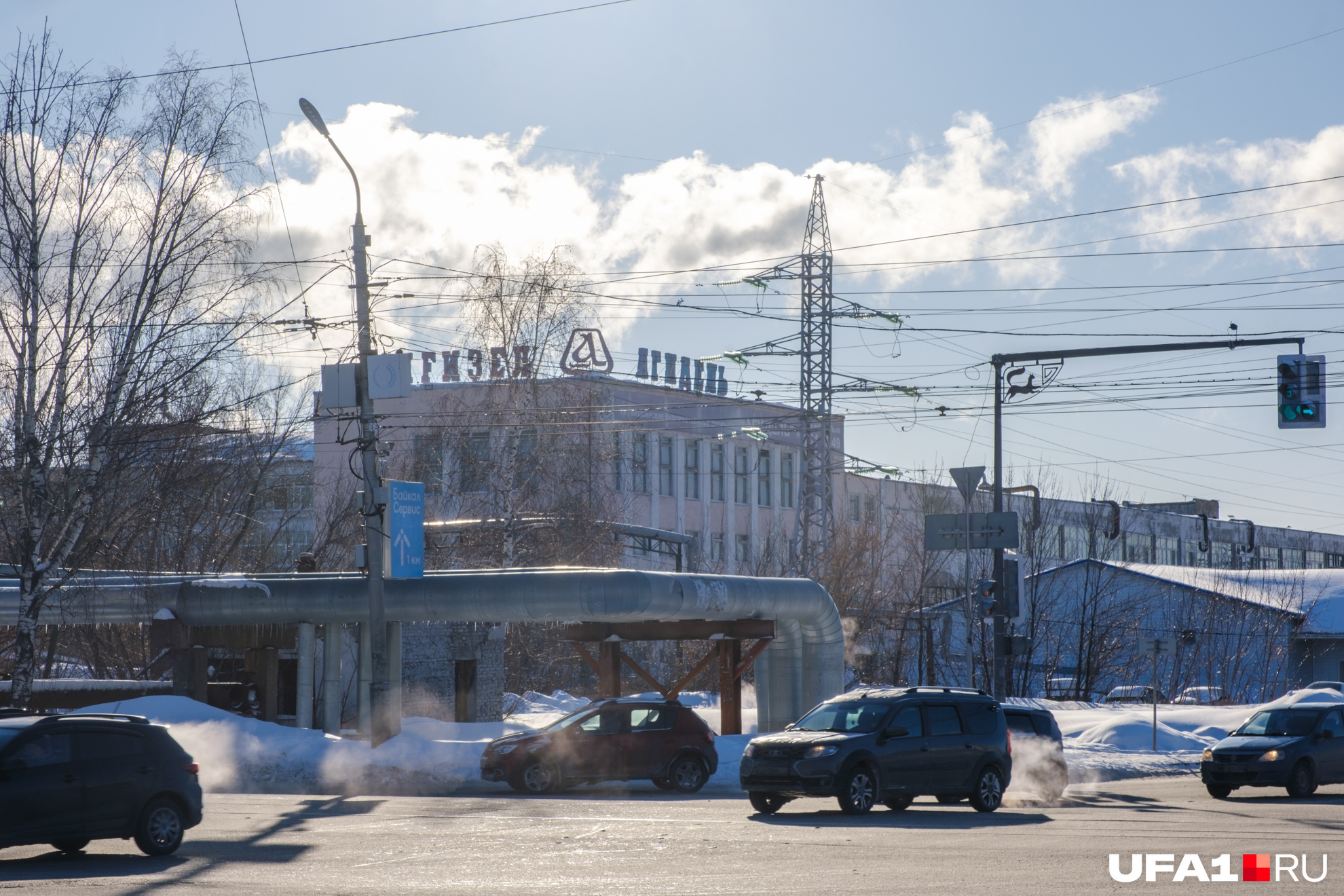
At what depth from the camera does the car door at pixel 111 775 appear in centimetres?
1281

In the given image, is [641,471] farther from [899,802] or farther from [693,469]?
[899,802]

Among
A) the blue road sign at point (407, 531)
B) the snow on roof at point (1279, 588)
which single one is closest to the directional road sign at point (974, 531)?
the blue road sign at point (407, 531)

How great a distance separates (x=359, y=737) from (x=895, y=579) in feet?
100

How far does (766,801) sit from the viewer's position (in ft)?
57.6

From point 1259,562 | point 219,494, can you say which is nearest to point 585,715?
point 219,494

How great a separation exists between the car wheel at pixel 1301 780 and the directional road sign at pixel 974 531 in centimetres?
577

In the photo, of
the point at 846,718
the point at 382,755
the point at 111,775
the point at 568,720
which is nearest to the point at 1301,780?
the point at 846,718

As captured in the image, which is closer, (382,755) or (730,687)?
(382,755)

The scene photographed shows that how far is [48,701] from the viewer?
29.3m

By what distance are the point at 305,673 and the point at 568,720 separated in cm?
907

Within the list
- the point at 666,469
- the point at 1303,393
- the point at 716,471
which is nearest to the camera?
the point at 1303,393

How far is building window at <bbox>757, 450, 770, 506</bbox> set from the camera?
79375 mm

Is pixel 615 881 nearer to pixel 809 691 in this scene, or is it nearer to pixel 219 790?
pixel 219 790

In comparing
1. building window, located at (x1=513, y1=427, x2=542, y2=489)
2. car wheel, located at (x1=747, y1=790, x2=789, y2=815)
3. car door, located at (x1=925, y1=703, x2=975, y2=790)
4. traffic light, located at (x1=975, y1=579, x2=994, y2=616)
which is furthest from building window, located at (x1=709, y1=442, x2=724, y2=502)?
car wheel, located at (x1=747, y1=790, x2=789, y2=815)
